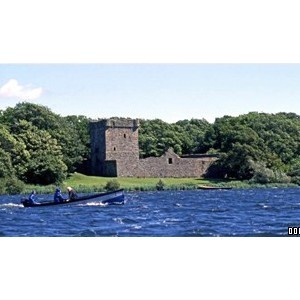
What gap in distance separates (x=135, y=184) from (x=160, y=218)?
13536mm

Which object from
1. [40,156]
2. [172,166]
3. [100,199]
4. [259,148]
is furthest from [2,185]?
[172,166]

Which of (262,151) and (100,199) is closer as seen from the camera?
(100,199)

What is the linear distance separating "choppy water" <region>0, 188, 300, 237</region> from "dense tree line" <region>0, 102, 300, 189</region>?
1152mm

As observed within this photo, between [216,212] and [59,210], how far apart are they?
3853mm

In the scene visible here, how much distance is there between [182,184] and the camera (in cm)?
3366

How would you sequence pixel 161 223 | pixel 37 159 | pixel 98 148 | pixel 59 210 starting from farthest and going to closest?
pixel 98 148
pixel 37 159
pixel 59 210
pixel 161 223

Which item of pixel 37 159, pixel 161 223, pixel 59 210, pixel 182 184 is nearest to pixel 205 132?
pixel 182 184

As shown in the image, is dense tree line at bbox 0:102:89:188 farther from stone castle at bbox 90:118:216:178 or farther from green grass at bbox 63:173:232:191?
stone castle at bbox 90:118:216:178

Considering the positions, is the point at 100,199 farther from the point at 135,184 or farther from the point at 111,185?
the point at 135,184

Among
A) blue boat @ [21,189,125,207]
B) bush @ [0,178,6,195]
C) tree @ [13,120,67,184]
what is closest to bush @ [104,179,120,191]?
tree @ [13,120,67,184]

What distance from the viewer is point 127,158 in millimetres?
29688

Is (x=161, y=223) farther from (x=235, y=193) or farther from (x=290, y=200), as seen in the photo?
(x=235, y=193)

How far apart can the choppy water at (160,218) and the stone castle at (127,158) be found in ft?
9.64

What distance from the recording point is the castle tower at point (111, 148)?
2783 centimetres
